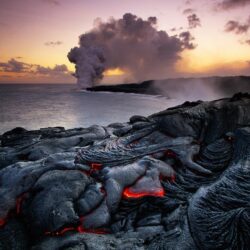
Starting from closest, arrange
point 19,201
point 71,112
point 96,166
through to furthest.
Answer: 1. point 19,201
2. point 96,166
3. point 71,112

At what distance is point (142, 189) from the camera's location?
828 centimetres

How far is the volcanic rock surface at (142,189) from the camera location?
647cm

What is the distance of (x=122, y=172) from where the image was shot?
8.59m

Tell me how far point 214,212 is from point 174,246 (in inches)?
45.9

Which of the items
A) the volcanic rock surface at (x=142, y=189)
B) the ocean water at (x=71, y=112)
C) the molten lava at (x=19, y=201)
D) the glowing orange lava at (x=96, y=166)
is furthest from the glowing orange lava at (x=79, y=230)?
the ocean water at (x=71, y=112)

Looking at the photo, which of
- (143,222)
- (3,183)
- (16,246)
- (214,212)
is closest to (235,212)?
(214,212)

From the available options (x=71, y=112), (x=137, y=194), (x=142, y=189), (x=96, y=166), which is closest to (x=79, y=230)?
(x=137, y=194)

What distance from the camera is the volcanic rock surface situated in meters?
6.47

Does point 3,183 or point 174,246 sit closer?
point 174,246

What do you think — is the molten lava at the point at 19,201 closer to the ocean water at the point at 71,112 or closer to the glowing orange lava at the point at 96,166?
the glowing orange lava at the point at 96,166

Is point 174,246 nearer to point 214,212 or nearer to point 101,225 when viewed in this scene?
point 214,212

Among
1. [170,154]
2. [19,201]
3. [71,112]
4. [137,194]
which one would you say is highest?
[170,154]

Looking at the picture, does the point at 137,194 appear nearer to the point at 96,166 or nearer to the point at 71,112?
the point at 96,166

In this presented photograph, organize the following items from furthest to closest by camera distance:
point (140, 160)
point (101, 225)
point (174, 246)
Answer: point (140, 160) → point (101, 225) → point (174, 246)
